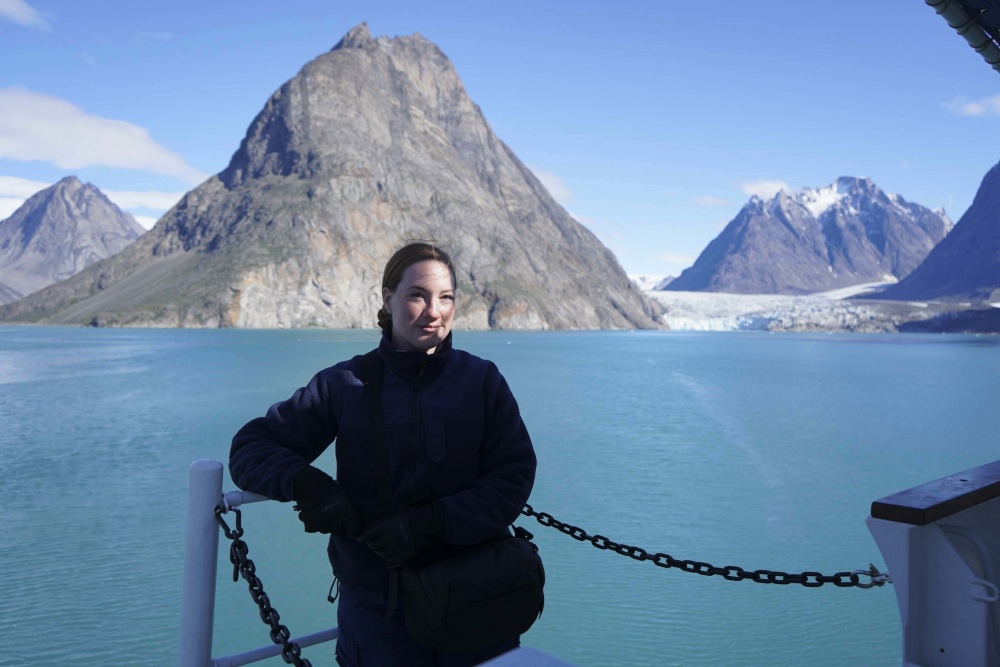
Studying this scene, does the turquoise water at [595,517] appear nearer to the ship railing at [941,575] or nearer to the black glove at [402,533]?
the ship railing at [941,575]

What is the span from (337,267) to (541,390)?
5135 inches

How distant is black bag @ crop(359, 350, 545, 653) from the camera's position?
9.69 ft

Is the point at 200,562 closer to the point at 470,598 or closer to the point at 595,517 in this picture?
the point at 470,598

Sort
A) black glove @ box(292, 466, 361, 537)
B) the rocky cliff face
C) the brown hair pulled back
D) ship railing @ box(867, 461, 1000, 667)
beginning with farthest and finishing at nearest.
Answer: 1. the rocky cliff face
2. the brown hair pulled back
3. black glove @ box(292, 466, 361, 537)
4. ship railing @ box(867, 461, 1000, 667)

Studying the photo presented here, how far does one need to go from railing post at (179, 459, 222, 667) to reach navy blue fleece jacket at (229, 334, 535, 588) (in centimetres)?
15

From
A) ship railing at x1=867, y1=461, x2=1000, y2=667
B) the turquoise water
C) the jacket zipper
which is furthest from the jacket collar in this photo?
the turquoise water

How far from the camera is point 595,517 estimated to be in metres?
15.6

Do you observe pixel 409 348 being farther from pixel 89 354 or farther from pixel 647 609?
pixel 89 354

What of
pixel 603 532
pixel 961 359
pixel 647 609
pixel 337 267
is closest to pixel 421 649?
pixel 647 609

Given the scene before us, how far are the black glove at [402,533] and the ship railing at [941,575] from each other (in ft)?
5.33

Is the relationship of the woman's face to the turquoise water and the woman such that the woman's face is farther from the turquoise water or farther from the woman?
the turquoise water

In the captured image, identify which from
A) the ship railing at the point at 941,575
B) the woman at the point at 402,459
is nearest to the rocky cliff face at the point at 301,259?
the woman at the point at 402,459

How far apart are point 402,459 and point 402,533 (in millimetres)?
328

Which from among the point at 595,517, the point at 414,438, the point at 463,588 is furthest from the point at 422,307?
the point at 595,517
